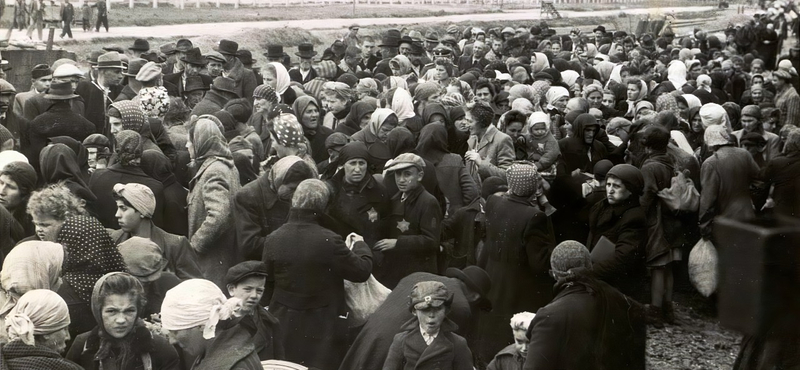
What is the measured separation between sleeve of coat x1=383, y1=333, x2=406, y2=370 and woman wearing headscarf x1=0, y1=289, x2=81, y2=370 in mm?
1299

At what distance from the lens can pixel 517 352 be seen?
14.0ft

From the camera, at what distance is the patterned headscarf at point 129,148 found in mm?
5094

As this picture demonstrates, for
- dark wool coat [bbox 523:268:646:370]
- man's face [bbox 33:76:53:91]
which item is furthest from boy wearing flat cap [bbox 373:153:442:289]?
man's face [bbox 33:76:53:91]

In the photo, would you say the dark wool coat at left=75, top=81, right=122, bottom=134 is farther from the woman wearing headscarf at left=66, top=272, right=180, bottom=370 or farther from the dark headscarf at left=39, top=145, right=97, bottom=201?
the woman wearing headscarf at left=66, top=272, right=180, bottom=370

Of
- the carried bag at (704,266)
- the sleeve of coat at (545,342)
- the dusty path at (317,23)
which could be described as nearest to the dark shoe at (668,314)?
the carried bag at (704,266)

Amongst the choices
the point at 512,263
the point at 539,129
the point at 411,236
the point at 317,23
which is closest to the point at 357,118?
the point at 539,129

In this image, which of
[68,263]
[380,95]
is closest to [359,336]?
[68,263]

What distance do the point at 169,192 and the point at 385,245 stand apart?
1.32m

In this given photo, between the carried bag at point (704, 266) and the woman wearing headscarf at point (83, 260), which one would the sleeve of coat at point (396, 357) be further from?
the carried bag at point (704, 266)

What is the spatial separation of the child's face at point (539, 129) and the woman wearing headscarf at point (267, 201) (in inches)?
100

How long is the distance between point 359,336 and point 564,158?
3521 millimetres

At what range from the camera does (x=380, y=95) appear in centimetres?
807

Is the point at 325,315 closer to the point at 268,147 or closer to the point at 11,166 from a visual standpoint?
the point at 11,166

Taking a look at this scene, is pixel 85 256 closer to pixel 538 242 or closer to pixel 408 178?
pixel 408 178
